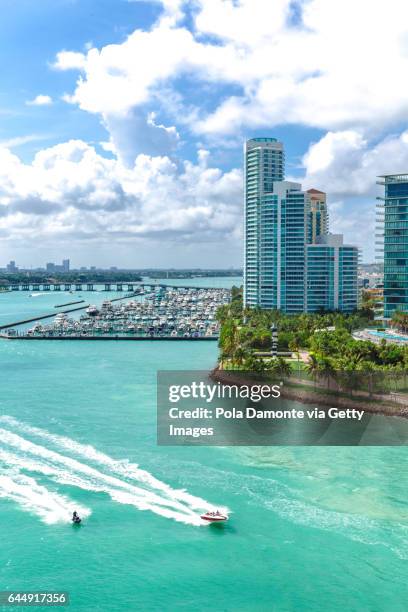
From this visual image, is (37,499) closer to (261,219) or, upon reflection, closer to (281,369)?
(281,369)

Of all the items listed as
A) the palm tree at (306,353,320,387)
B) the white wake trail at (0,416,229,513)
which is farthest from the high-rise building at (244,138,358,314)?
the white wake trail at (0,416,229,513)

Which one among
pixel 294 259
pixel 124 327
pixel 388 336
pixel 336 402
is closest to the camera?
pixel 336 402

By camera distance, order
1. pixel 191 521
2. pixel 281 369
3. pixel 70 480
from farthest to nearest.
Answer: pixel 281 369 → pixel 70 480 → pixel 191 521

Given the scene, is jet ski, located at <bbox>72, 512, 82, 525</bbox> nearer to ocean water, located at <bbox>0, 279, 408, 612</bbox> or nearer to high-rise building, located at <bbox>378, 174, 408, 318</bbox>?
ocean water, located at <bbox>0, 279, 408, 612</bbox>

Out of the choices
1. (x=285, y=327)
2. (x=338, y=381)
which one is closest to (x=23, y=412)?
(x=338, y=381)

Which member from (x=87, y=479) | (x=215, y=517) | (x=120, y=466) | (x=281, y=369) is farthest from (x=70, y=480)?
(x=281, y=369)

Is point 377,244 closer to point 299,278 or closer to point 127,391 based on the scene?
point 299,278

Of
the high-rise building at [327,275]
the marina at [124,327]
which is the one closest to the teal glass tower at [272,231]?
the high-rise building at [327,275]

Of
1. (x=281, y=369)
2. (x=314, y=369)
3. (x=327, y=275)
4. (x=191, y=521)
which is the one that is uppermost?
(x=327, y=275)
